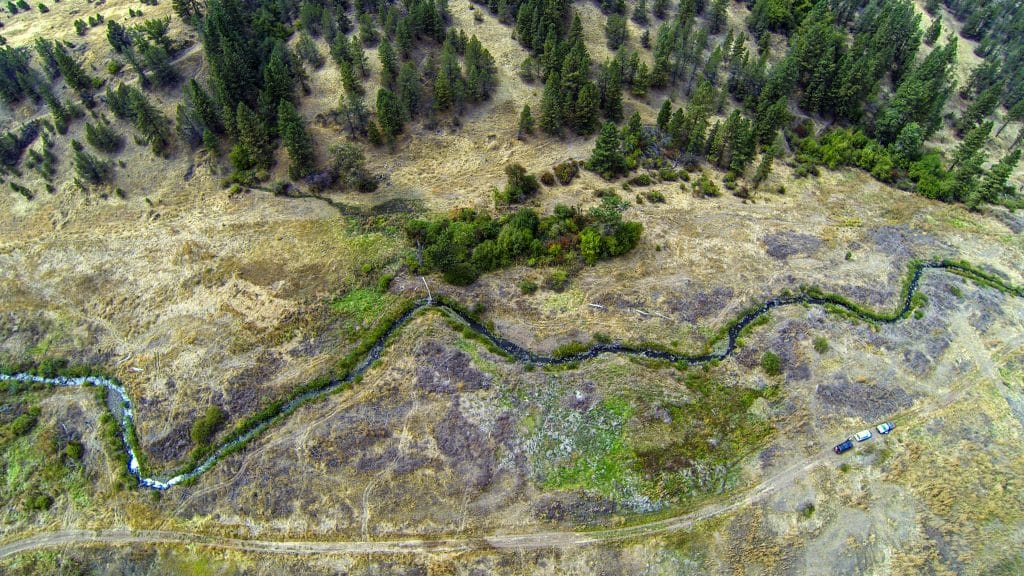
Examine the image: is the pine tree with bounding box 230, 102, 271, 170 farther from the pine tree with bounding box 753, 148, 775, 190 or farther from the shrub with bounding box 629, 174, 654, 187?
the pine tree with bounding box 753, 148, 775, 190

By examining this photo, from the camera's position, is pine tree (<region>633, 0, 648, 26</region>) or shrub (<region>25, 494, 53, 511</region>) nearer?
shrub (<region>25, 494, 53, 511</region>)

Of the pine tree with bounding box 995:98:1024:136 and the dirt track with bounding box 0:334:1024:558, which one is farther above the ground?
the pine tree with bounding box 995:98:1024:136

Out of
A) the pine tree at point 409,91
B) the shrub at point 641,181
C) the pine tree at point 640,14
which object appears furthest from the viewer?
the pine tree at point 640,14

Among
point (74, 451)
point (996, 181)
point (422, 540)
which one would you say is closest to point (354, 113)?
point (74, 451)

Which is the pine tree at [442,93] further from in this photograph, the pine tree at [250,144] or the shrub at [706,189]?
the shrub at [706,189]

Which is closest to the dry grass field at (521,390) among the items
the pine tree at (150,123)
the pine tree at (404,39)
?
the pine tree at (150,123)

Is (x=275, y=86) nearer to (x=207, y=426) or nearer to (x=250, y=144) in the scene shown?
(x=250, y=144)

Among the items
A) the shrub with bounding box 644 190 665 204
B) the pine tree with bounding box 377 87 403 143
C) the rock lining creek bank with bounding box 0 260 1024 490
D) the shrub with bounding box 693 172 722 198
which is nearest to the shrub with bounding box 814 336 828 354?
the rock lining creek bank with bounding box 0 260 1024 490
